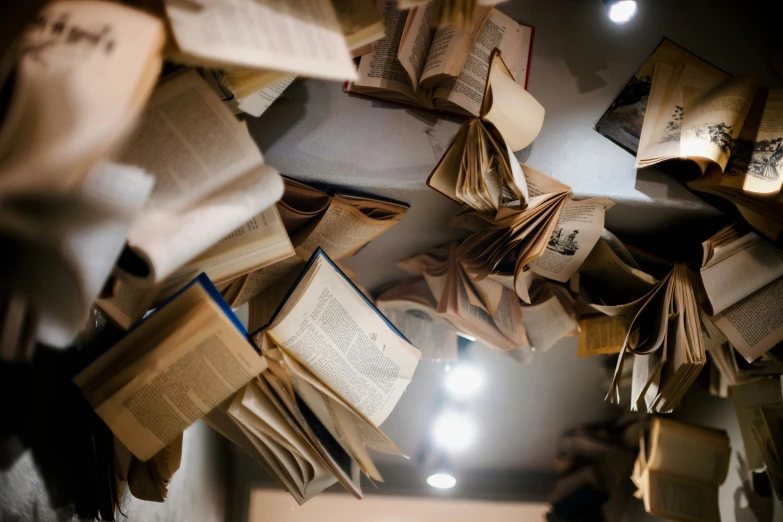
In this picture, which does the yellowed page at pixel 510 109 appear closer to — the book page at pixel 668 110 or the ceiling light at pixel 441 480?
the book page at pixel 668 110

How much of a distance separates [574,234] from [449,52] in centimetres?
40

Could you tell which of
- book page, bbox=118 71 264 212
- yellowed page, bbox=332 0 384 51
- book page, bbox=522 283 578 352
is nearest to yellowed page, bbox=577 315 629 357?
book page, bbox=522 283 578 352

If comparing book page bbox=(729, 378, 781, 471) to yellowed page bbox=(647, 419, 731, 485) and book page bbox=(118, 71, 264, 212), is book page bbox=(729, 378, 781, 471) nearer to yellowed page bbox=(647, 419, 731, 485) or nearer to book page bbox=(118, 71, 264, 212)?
yellowed page bbox=(647, 419, 731, 485)

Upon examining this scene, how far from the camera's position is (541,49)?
4.09 feet

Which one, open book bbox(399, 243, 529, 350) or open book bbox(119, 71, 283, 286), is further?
open book bbox(399, 243, 529, 350)

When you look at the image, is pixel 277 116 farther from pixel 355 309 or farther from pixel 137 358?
pixel 137 358

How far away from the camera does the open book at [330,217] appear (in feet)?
3.43

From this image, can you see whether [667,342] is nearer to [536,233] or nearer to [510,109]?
[536,233]

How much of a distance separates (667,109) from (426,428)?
1.03 metres

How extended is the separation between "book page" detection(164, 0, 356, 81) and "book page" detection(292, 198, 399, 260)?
1.19 feet

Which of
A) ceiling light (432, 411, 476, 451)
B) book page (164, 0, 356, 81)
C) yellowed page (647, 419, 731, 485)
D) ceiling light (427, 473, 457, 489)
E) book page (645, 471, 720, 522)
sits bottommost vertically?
ceiling light (427, 473, 457, 489)

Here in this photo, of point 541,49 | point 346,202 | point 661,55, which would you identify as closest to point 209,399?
point 346,202

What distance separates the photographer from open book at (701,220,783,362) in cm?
112

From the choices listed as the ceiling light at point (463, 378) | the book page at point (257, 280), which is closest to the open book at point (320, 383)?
the book page at point (257, 280)
